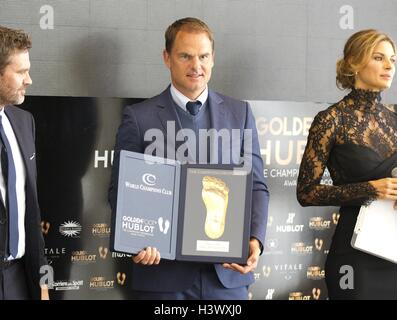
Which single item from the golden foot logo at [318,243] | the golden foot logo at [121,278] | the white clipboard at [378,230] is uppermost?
the white clipboard at [378,230]

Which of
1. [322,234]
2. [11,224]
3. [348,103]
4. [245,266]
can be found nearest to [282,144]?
[322,234]

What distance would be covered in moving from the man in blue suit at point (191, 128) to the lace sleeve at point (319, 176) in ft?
0.65

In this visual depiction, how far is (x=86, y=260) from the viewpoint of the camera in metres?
4.25

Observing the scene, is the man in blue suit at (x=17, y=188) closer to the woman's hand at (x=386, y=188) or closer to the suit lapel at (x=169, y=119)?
the suit lapel at (x=169, y=119)

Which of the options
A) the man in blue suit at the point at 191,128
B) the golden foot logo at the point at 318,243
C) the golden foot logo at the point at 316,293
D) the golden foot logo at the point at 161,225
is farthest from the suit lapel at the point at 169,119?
the golden foot logo at the point at 316,293

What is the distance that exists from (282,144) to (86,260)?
1.38 metres

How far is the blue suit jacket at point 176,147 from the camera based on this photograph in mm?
3127

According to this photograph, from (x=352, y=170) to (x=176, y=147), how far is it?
768 millimetres

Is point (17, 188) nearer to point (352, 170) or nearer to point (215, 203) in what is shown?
point (215, 203)

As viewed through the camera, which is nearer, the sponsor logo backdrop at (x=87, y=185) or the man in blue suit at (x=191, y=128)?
the man in blue suit at (x=191, y=128)

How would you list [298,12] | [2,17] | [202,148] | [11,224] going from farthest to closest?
[298,12]
[2,17]
[202,148]
[11,224]

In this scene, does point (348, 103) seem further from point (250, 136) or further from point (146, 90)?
point (146, 90)

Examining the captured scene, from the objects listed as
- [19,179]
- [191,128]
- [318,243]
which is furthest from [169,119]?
[318,243]

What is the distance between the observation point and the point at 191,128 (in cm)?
322
